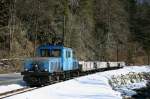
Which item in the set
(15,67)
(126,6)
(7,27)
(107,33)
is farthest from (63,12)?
(126,6)

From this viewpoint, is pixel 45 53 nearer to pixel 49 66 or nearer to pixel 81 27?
pixel 49 66

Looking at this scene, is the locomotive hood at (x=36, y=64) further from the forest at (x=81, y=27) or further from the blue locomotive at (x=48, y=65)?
the forest at (x=81, y=27)

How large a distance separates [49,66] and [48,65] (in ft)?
0.51

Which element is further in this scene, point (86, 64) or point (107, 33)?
point (107, 33)

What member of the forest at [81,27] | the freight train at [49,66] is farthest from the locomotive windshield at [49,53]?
the forest at [81,27]

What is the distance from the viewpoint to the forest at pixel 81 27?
194 ft

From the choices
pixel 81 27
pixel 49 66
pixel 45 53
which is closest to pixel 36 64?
pixel 49 66

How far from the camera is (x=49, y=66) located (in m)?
30.3

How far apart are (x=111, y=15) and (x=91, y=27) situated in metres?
14.0

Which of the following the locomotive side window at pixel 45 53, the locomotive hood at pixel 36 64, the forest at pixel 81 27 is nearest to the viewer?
the locomotive hood at pixel 36 64

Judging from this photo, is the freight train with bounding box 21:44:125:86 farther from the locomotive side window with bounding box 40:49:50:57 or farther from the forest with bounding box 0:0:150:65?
the forest with bounding box 0:0:150:65

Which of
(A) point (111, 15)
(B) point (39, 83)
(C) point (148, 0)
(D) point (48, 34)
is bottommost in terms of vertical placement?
(B) point (39, 83)

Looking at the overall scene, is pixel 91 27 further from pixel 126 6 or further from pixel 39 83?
pixel 39 83

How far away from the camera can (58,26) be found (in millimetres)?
71312
